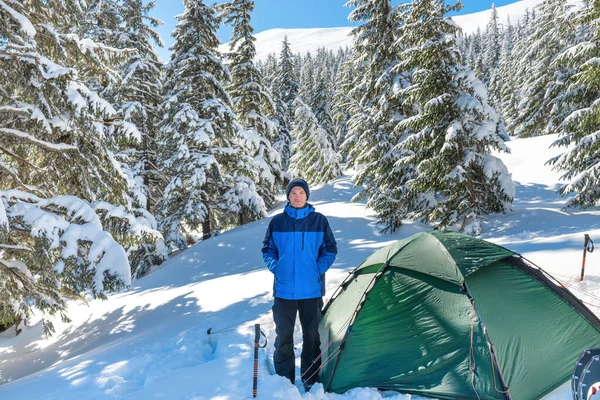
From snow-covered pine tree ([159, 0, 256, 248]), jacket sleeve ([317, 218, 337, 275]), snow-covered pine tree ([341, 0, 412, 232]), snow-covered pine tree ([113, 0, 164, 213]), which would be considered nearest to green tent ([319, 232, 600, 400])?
jacket sleeve ([317, 218, 337, 275])

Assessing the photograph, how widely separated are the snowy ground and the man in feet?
1.80

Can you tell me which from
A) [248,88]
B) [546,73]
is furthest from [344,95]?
[546,73]

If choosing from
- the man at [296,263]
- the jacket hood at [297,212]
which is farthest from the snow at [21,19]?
the jacket hood at [297,212]

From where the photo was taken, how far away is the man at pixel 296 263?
13.8ft

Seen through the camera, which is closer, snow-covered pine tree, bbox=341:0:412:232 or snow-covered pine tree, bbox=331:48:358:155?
snow-covered pine tree, bbox=341:0:412:232

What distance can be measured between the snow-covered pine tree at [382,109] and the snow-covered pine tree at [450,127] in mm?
1837

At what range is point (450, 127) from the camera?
10.8 metres

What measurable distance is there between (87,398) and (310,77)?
51.1 m

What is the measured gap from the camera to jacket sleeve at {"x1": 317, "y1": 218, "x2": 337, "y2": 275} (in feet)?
14.0

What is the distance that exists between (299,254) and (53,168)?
19.0ft

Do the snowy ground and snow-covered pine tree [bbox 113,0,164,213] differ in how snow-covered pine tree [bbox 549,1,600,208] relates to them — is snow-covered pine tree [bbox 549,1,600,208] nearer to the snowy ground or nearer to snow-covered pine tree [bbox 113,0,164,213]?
the snowy ground

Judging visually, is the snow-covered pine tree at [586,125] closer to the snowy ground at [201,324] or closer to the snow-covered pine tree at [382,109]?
the snowy ground at [201,324]

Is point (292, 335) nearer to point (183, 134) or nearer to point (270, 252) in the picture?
point (270, 252)

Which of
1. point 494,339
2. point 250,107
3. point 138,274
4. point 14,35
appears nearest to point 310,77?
point 250,107
